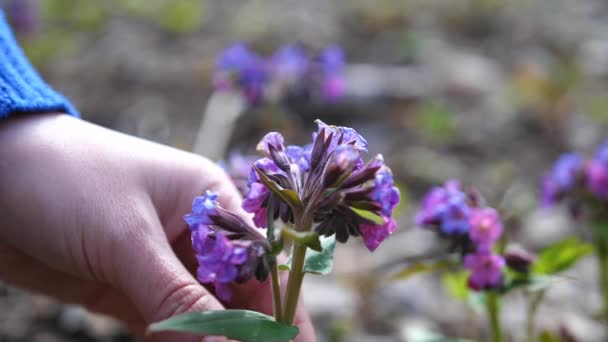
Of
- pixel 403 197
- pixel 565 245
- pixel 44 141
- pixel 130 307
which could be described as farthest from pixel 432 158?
pixel 44 141

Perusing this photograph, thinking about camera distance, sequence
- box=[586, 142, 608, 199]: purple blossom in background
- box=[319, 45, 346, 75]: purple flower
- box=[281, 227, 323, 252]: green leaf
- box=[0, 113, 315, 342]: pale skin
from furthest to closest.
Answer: box=[319, 45, 346, 75]: purple flower
box=[586, 142, 608, 199]: purple blossom in background
box=[0, 113, 315, 342]: pale skin
box=[281, 227, 323, 252]: green leaf

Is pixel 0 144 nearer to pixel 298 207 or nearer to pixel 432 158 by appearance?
pixel 298 207

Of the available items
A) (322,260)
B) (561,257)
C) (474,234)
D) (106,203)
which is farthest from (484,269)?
(106,203)

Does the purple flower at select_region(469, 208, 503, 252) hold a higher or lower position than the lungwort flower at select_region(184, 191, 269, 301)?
higher

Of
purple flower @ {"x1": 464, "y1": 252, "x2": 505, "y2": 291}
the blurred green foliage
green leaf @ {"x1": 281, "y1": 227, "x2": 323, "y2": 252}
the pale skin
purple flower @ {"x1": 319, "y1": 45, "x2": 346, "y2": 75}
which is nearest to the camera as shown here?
green leaf @ {"x1": 281, "y1": 227, "x2": 323, "y2": 252}

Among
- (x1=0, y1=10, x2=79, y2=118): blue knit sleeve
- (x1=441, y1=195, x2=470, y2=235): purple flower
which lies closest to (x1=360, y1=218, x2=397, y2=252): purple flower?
(x1=441, y1=195, x2=470, y2=235): purple flower

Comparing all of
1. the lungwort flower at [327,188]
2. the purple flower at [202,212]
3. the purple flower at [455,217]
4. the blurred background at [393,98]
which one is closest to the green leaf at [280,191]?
the lungwort flower at [327,188]

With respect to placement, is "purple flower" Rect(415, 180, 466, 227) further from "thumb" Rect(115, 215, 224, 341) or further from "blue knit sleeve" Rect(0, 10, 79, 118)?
"blue knit sleeve" Rect(0, 10, 79, 118)
